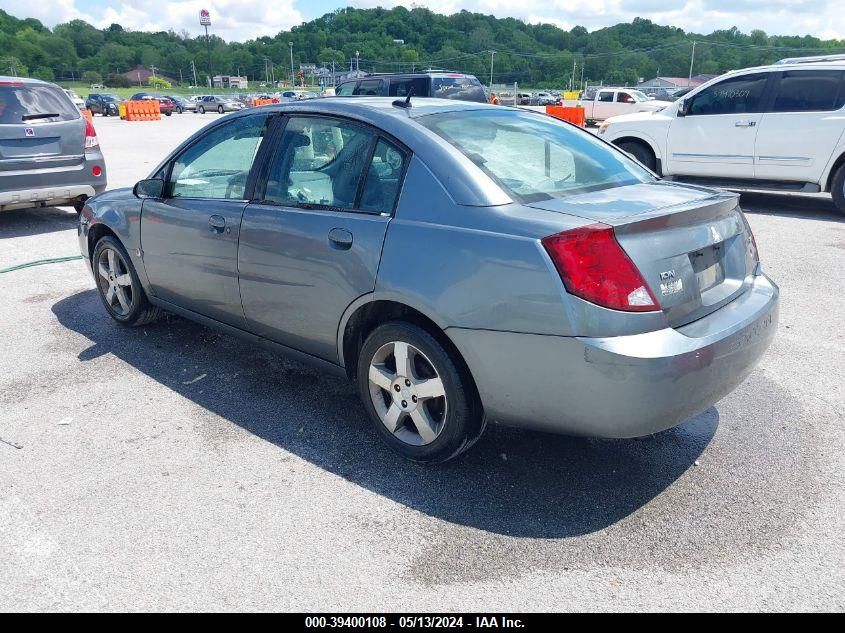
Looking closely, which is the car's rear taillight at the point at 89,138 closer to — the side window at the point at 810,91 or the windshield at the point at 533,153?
the windshield at the point at 533,153

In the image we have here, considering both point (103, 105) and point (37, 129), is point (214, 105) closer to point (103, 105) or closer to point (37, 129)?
point (103, 105)

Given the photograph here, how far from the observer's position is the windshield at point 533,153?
3.12m

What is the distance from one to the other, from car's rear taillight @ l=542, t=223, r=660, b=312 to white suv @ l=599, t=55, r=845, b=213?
305 inches

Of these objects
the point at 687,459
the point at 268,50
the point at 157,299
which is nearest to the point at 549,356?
the point at 687,459

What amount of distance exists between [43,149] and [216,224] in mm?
5582

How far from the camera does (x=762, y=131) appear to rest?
9203mm

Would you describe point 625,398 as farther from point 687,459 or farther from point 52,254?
point 52,254

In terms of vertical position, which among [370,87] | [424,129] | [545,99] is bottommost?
[545,99]

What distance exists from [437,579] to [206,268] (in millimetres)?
2378

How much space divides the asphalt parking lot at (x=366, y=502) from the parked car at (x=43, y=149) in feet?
14.3

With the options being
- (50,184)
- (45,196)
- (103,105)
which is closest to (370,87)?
A: (50,184)

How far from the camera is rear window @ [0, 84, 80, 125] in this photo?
26.1 feet

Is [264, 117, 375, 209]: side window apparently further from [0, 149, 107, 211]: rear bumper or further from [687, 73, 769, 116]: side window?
[687, 73, 769, 116]: side window

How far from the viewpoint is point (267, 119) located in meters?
3.85
